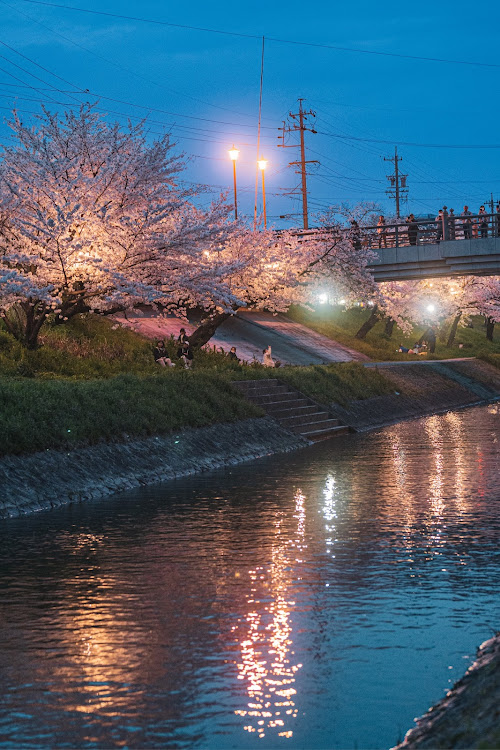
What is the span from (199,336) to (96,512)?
27380 millimetres

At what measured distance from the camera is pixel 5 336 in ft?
115

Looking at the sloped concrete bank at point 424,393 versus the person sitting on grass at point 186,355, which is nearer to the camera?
the person sitting on grass at point 186,355

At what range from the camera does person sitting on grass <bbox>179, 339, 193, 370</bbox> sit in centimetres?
3769

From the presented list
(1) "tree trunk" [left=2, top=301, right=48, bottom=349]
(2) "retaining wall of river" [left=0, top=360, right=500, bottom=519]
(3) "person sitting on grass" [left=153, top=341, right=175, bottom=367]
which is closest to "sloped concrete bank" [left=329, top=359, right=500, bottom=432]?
(2) "retaining wall of river" [left=0, top=360, right=500, bottom=519]

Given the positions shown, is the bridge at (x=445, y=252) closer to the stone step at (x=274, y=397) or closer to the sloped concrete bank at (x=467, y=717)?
the stone step at (x=274, y=397)

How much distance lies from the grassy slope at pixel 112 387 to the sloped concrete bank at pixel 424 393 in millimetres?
817

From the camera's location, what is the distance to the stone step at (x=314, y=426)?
108 ft

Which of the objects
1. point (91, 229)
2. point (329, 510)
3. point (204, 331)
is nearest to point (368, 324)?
point (204, 331)

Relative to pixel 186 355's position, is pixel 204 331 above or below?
above

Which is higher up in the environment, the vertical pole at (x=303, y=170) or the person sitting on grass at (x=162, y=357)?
the vertical pole at (x=303, y=170)

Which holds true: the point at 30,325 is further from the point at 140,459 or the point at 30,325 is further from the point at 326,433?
the point at 140,459

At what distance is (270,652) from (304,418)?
84.1ft

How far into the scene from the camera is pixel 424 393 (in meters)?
49.3

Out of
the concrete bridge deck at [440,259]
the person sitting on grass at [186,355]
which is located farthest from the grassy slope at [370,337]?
the person sitting on grass at [186,355]
